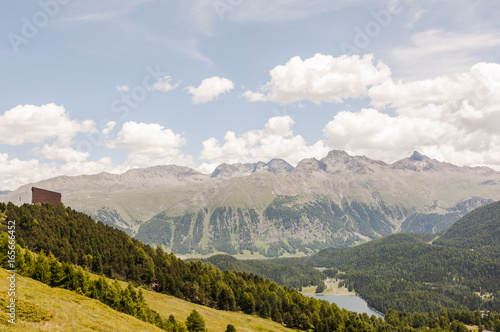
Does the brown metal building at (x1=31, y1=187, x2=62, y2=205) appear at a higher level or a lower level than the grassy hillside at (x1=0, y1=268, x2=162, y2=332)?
higher

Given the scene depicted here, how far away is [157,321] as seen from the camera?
77.6 m

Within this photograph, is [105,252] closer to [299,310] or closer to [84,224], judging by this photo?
[84,224]

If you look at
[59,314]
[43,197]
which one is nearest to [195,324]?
[59,314]

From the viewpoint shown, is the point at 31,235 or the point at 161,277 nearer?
the point at 31,235

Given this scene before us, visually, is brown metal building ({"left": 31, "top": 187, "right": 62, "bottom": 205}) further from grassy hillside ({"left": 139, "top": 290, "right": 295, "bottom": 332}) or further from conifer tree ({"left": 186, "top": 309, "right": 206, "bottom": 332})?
conifer tree ({"left": 186, "top": 309, "right": 206, "bottom": 332})

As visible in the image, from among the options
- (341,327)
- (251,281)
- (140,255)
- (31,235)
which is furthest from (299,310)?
(31,235)

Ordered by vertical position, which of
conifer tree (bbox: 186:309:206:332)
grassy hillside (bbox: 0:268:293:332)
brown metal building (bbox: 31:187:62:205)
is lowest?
conifer tree (bbox: 186:309:206:332)

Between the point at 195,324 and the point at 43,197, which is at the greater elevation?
the point at 43,197

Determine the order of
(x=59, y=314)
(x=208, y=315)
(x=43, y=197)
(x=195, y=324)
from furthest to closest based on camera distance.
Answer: (x=43, y=197) < (x=208, y=315) < (x=195, y=324) < (x=59, y=314)

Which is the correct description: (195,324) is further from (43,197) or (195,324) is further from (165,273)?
(43,197)

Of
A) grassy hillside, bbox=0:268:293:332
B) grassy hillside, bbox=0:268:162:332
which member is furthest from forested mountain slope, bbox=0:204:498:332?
grassy hillside, bbox=0:268:162:332

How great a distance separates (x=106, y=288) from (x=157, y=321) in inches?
584

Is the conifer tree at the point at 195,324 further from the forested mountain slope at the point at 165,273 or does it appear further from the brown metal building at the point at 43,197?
the brown metal building at the point at 43,197

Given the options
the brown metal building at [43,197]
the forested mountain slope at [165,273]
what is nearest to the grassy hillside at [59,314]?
the forested mountain slope at [165,273]
